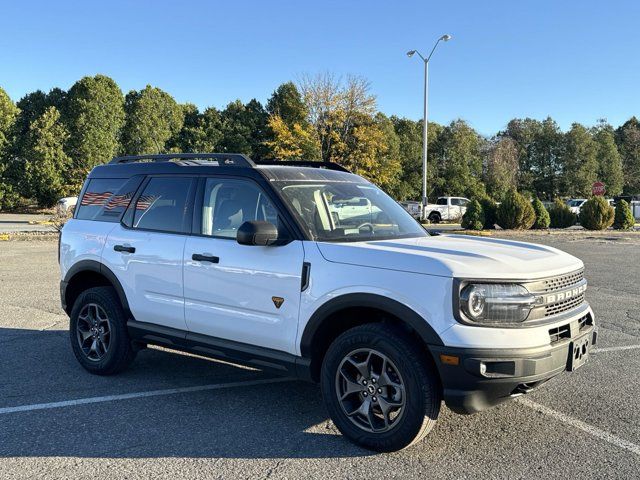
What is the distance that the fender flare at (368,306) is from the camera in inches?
132

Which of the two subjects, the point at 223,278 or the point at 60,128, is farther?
the point at 60,128

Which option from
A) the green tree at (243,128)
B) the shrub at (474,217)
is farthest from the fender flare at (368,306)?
the green tree at (243,128)

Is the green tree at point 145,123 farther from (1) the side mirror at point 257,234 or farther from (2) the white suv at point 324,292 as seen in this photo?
(1) the side mirror at point 257,234

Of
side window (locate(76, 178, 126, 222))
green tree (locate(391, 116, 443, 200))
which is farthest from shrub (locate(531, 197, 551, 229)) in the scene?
side window (locate(76, 178, 126, 222))

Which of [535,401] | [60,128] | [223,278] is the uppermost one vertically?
[60,128]

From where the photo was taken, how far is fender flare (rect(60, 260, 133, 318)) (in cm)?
494

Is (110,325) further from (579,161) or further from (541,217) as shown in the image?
(579,161)

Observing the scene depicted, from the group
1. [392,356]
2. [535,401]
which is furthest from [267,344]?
[535,401]

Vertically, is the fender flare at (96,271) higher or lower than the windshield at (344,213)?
lower

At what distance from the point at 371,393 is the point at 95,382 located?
273 cm

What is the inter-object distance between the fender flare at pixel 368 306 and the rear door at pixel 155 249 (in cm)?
125

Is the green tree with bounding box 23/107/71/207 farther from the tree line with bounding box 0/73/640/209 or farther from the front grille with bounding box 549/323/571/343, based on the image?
the front grille with bounding box 549/323/571/343

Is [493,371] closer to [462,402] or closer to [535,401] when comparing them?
[462,402]

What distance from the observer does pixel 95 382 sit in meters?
4.98
